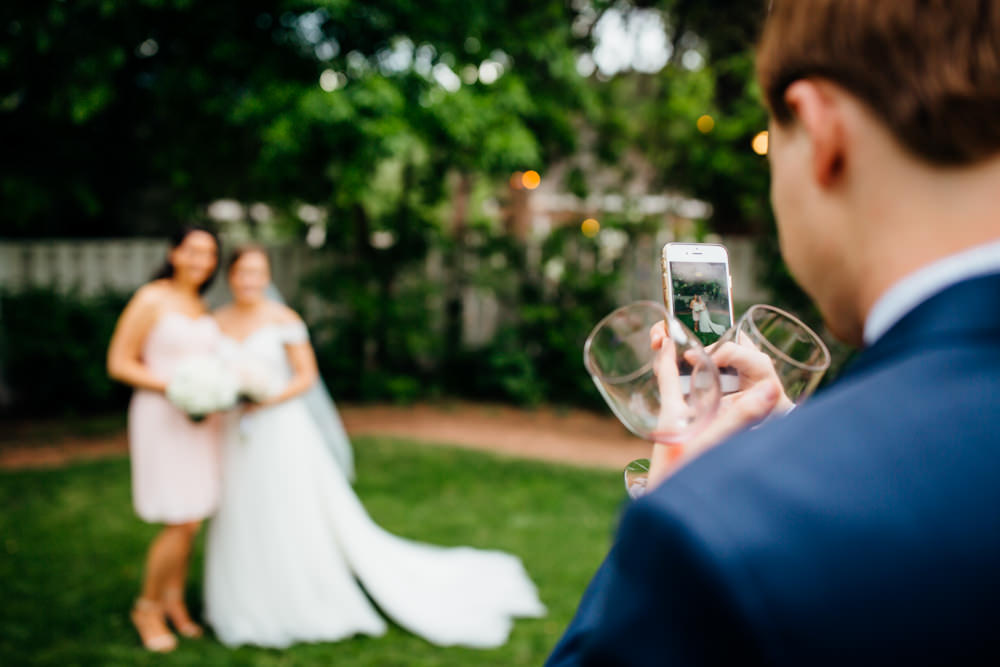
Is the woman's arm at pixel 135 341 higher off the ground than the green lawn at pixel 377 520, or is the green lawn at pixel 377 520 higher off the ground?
the woman's arm at pixel 135 341

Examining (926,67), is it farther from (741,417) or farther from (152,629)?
(152,629)

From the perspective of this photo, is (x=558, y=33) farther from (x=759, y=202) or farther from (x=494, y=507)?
(x=494, y=507)

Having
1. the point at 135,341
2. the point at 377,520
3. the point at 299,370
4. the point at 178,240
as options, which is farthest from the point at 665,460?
the point at 377,520

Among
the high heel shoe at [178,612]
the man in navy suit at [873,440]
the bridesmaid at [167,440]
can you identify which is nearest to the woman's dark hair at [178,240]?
the bridesmaid at [167,440]

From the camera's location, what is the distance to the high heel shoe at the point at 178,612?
164 inches

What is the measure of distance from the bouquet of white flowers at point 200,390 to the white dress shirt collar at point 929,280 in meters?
3.62

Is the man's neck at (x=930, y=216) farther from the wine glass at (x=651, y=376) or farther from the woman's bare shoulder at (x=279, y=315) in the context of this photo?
the woman's bare shoulder at (x=279, y=315)

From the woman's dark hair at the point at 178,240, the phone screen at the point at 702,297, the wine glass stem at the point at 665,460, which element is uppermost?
the phone screen at the point at 702,297

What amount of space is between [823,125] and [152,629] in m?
4.40

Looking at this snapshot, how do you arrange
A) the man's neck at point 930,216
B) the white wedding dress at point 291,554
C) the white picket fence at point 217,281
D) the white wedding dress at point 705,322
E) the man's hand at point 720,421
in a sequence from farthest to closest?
1. the white picket fence at point 217,281
2. the white wedding dress at point 291,554
3. the white wedding dress at point 705,322
4. the man's hand at point 720,421
5. the man's neck at point 930,216

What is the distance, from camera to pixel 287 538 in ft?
13.6

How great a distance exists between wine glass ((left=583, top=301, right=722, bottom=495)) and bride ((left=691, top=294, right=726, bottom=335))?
220 mm

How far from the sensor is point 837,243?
690mm

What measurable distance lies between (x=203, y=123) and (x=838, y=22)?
9160 millimetres
